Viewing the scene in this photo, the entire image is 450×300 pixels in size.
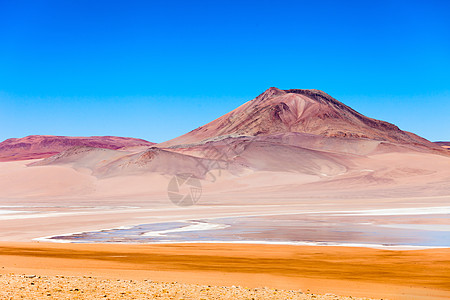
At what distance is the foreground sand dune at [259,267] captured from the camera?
9.91m

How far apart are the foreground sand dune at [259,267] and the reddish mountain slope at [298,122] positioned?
115m

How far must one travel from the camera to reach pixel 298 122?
479 ft

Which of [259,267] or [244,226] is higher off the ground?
[259,267]

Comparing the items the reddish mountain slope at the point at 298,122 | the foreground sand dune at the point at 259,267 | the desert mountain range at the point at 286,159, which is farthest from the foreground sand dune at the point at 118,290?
the reddish mountain slope at the point at 298,122

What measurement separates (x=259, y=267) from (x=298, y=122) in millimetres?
135178

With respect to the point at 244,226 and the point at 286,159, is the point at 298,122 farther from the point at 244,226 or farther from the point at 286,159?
the point at 244,226

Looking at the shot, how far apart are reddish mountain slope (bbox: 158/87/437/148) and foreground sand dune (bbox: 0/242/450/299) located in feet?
377

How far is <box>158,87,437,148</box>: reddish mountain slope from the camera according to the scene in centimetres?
13712

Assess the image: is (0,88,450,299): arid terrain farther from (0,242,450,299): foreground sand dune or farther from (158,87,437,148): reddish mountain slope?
(158,87,437,148): reddish mountain slope

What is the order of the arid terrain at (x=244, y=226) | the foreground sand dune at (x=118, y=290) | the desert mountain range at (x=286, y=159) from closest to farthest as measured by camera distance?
the foreground sand dune at (x=118, y=290)
the arid terrain at (x=244, y=226)
the desert mountain range at (x=286, y=159)

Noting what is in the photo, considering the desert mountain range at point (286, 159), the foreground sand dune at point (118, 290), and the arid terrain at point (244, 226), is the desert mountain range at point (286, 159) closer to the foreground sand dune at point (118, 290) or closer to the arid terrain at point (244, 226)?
the arid terrain at point (244, 226)

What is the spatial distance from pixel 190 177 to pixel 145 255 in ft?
212

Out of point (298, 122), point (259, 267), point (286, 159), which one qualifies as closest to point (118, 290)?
point (259, 267)

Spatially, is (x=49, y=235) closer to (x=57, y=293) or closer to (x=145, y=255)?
(x=145, y=255)
